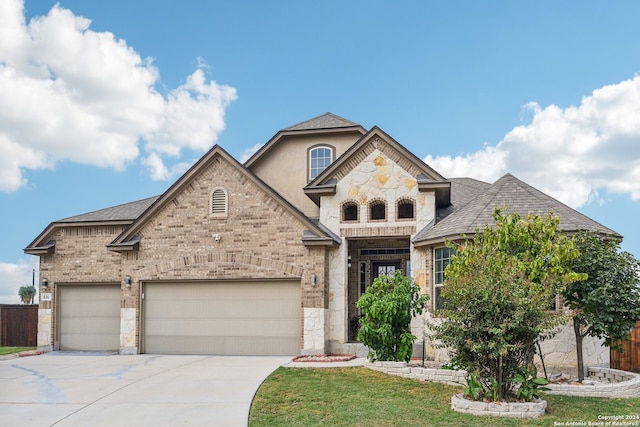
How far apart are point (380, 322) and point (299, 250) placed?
437cm

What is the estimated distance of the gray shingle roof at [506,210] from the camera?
17.1m

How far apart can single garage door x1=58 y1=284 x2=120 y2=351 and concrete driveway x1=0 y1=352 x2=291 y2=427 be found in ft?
9.07

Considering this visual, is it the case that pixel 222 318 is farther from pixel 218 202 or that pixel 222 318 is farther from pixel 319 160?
pixel 319 160

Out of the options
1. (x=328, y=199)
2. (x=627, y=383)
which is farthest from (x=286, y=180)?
(x=627, y=383)

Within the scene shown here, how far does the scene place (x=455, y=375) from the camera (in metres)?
14.3

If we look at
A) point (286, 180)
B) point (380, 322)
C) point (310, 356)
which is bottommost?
point (310, 356)

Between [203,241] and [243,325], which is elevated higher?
[203,241]

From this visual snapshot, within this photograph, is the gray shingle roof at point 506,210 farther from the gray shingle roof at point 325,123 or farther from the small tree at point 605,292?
the gray shingle roof at point 325,123

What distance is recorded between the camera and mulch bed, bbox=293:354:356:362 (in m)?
17.5

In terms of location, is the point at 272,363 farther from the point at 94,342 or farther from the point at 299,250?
the point at 94,342

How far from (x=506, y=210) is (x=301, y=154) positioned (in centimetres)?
852

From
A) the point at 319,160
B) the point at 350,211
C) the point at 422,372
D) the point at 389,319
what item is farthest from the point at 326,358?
the point at 319,160

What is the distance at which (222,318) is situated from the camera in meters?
19.9

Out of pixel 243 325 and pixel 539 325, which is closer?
pixel 539 325
